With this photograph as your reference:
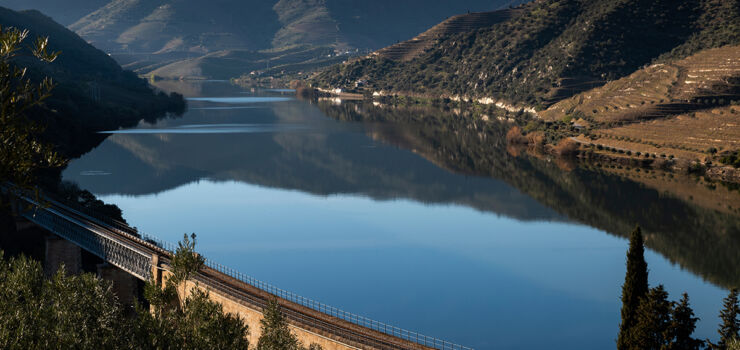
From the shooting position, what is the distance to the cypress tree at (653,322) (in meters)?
28.2

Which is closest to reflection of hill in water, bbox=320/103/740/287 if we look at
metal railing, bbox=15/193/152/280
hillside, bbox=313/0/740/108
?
hillside, bbox=313/0/740/108

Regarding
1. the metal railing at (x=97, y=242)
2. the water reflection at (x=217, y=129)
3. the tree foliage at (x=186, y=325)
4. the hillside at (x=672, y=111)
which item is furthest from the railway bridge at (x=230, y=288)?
the water reflection at (x=217, y=129)

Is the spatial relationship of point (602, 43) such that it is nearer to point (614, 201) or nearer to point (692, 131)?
point (692, 131)

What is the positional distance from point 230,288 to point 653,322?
19.6 metres

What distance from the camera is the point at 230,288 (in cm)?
3559

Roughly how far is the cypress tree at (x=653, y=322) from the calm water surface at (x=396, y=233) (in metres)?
9.76

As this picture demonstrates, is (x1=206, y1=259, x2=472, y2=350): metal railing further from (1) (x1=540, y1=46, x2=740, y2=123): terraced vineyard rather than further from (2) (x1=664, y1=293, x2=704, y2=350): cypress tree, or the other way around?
(1) (x1=540, y1=46, x2=740, y2=123): terraced vineyard

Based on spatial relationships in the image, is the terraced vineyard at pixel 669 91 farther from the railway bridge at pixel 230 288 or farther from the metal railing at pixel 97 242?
the metal railing at pixel 97 242

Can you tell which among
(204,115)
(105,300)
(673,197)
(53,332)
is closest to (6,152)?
(53,332)

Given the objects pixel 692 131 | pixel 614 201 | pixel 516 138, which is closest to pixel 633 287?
pixel 614 201

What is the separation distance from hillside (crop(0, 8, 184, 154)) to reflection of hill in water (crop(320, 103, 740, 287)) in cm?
4818

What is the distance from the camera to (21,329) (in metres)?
22.3

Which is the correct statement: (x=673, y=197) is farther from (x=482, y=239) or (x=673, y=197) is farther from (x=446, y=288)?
(x=446, y=288)

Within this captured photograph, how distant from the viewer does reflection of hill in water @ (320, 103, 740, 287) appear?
56.8 m
